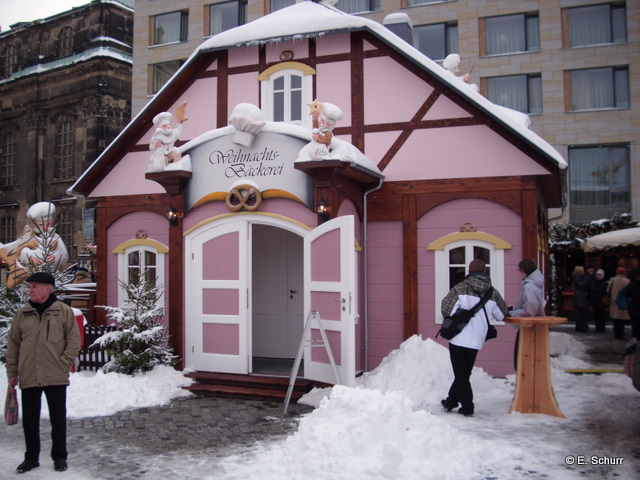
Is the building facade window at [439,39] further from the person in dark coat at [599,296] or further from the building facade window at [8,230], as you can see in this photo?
the building facade window at [8,230]

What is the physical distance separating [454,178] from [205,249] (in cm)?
390

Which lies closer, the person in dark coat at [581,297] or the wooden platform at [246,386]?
the wooden platform at [246,386]

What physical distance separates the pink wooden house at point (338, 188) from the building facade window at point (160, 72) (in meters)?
20.4

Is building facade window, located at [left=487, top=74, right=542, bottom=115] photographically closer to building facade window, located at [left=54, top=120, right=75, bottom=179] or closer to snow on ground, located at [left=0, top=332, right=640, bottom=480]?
building facade window, located at [left=54, top=120, right=75, bottom=179]

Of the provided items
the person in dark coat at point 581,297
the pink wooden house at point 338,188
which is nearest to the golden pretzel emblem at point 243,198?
the pink wooden house at point 338,188

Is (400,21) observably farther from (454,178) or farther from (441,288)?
(441,288)

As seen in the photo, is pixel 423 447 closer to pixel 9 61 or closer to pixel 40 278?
pixel 40 278

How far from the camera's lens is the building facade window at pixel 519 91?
993 inches

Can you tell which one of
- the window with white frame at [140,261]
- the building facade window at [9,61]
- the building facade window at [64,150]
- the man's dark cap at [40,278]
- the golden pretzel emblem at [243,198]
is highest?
the building facade window at [9,61]

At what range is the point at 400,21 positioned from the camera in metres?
13.1

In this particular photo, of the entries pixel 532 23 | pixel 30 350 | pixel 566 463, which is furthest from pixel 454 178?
pixel 532 23

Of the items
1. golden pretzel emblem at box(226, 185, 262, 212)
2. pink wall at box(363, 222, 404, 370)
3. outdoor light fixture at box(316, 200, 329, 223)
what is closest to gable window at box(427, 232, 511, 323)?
pink wall at box(363, 222, 404, 370)

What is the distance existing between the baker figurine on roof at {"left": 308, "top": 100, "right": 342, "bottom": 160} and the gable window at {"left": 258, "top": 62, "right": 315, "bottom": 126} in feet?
6.27

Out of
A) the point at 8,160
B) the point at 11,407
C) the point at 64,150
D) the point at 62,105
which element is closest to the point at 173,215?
the point at 11,407
